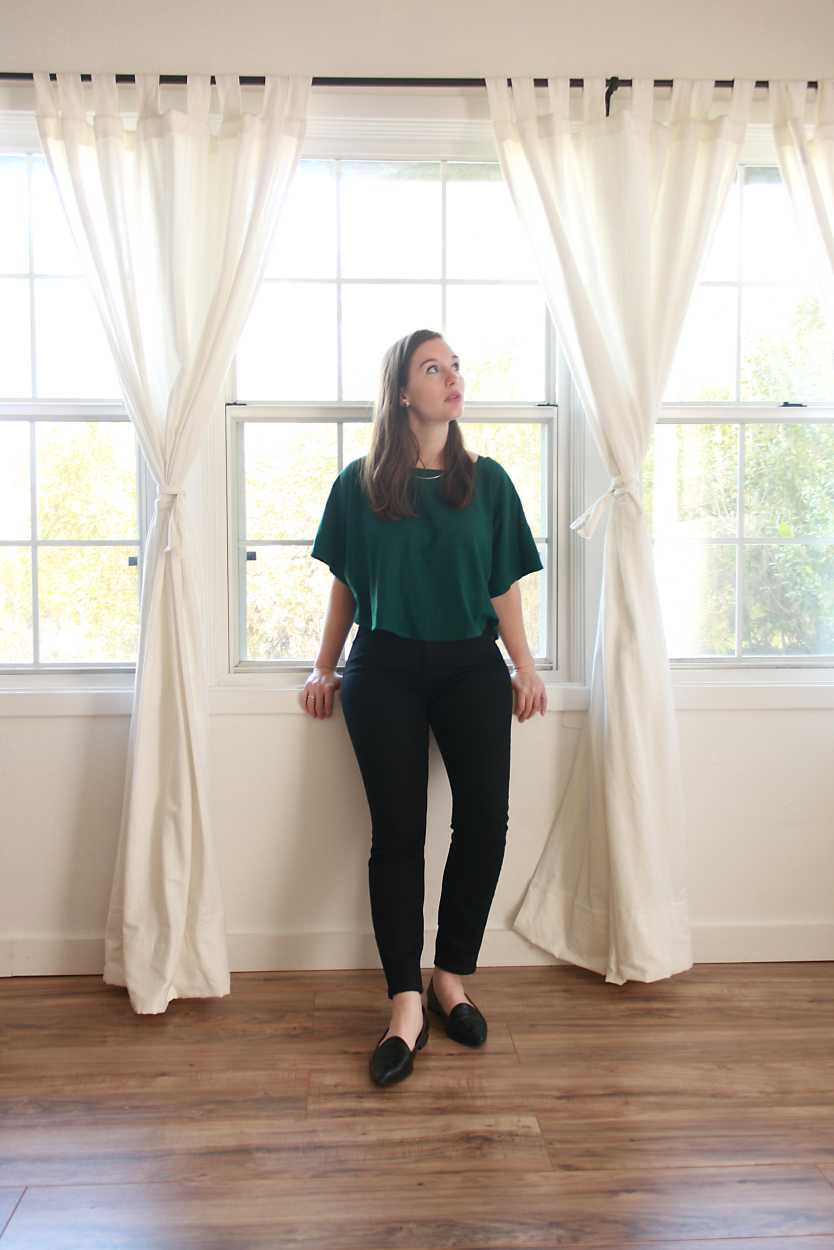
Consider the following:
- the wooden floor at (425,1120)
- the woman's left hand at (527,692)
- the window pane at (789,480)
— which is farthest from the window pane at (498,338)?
the wooden floor at (425,1120)

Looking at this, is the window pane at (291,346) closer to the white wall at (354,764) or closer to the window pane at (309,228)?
the window pane at (309,228)

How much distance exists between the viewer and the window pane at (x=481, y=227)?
10.00 feet

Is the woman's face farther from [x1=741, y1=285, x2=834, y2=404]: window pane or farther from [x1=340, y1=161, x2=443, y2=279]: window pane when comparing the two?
[x1=741, y1=285, x2=834, y2=404]: window pane

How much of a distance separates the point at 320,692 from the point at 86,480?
102cm

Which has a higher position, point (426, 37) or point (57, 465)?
point (426, 37)

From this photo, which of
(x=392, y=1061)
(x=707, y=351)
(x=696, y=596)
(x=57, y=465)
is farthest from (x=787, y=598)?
(x=57, y=465)

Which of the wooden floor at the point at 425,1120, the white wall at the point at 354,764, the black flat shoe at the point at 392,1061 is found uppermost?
the white wall at the point at 354,764

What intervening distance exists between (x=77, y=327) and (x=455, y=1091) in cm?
246

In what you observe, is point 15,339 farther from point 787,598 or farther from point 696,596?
point 787,598

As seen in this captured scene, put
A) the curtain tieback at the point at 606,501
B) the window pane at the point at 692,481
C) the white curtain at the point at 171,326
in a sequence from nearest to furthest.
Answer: the white curtain at the point at 171,326 < the curtain tieback at the point at 606,501 < the window pane at the point at 692,481

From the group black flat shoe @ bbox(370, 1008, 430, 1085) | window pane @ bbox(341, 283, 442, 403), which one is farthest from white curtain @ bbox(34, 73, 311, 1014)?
black flat shoe @ bbox(370, 1008, 430, 1085)

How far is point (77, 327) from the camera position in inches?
120

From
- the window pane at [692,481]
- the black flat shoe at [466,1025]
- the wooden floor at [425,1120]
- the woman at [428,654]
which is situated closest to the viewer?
the wooden floor at [425,1120]

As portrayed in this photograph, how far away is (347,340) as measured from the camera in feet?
10.1
